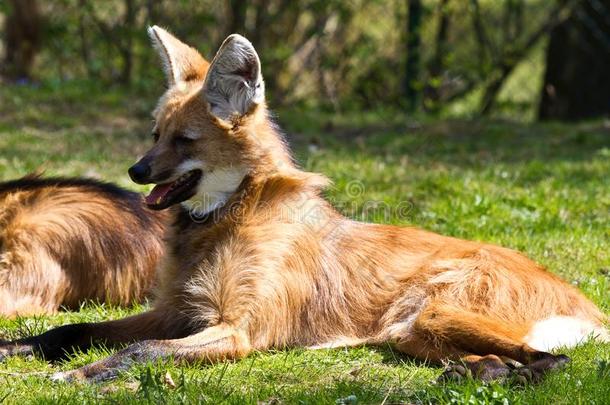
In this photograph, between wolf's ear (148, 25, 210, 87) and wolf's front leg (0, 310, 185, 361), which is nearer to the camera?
wolf's front leg (0, 310, 185, 361)

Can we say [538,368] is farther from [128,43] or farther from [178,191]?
[128,43]

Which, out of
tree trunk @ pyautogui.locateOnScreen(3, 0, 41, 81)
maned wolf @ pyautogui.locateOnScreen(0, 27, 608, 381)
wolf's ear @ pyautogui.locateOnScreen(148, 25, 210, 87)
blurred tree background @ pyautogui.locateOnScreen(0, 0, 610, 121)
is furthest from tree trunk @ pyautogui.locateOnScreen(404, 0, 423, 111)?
maned wolf @ pyautogui.locateOnScreen(0, 27, 608, 381)

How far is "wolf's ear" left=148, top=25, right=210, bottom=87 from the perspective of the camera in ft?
13.6

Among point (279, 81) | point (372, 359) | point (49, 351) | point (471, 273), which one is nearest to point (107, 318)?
point (49, 351)

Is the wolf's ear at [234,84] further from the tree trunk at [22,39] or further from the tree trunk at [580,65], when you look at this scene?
the tree trunk at [22,39]

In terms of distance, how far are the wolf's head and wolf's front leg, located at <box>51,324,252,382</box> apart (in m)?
0.66

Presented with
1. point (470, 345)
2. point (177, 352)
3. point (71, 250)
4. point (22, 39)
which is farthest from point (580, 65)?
point (177, 352)

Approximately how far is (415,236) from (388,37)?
24.4ft

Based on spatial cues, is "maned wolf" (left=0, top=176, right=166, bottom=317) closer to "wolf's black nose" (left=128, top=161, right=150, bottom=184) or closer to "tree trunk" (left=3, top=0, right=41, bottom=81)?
"wolf's black nose" (left=128, top=161, right=150, bottom=184)

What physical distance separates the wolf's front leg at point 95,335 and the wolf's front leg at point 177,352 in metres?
0.34

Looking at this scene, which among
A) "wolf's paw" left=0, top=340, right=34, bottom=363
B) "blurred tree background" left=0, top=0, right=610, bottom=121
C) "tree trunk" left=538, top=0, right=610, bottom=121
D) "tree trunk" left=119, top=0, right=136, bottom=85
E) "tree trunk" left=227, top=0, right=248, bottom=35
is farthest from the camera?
"tree trunk" left=119, top=0, right=136, bottom=85

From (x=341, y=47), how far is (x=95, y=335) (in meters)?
8.28

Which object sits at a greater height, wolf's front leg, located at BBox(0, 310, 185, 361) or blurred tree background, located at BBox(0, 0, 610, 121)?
blurred tree background, located at BBox(0, 0, 610, 121)

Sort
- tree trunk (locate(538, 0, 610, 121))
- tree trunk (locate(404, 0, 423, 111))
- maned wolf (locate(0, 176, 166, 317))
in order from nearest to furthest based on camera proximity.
Result: maned wolf (locate(0, 176, 166, 317)), tree trunk (locate(538, 0, 610, 121)), tree trunk (locate(404, 0, 423, 111))
